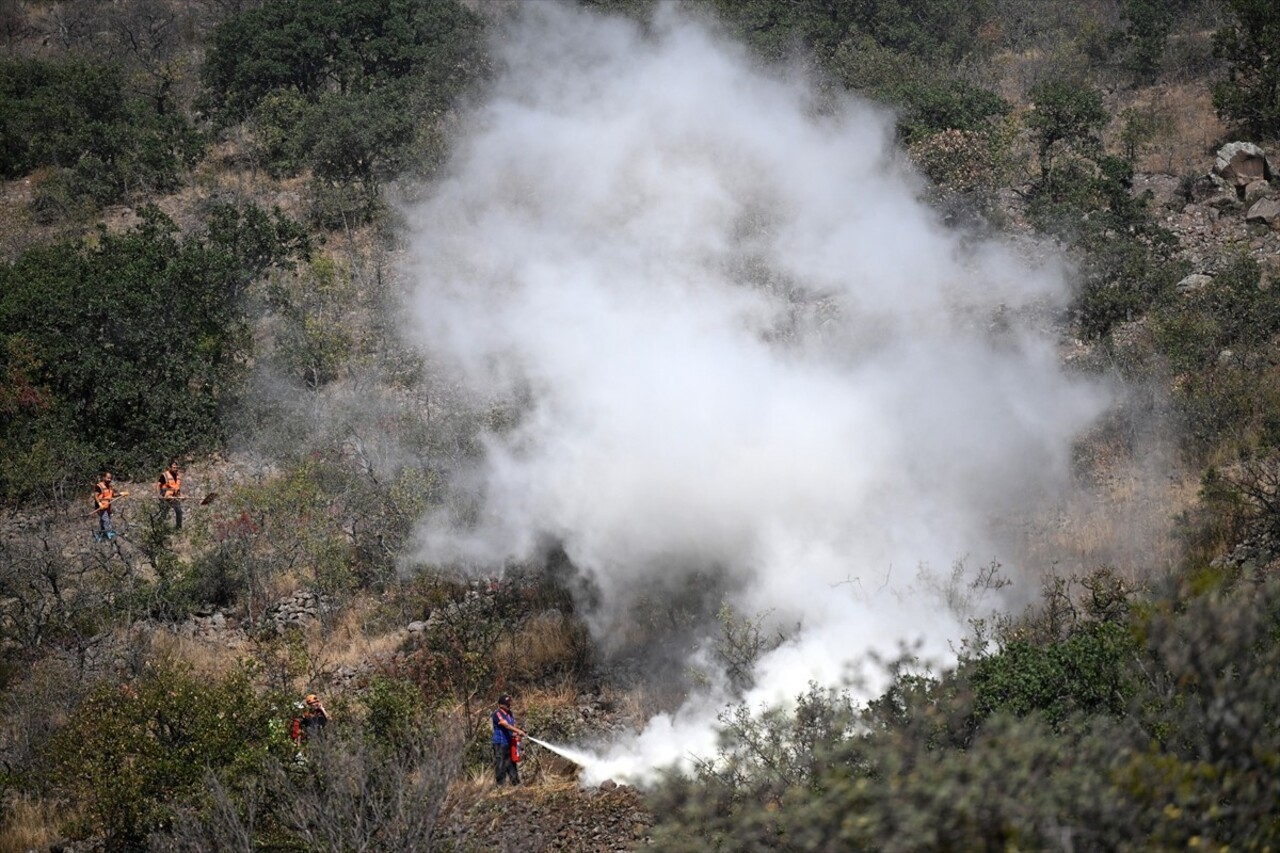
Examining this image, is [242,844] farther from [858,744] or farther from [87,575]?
[87,575]

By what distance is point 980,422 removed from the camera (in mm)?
15734

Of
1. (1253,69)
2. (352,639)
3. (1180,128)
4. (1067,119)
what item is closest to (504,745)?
(352,639)

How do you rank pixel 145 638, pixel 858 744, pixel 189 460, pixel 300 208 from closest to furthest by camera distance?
pixel 858 744 → pixel 145 638 → pixel 189 460 → pixel 300 208

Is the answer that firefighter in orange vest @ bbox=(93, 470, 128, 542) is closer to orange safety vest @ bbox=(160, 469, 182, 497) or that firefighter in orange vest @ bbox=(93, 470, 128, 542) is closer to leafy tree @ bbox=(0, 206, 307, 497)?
orange safety vest @ bbox=(160, 469, 182, 497)

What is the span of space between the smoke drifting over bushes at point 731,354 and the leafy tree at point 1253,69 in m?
8.29

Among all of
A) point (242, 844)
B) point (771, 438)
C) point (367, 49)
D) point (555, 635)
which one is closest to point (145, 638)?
point (555, 635)

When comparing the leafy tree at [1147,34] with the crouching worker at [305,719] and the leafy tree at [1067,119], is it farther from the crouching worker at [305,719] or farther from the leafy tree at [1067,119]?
the crouching worker at [305,719]

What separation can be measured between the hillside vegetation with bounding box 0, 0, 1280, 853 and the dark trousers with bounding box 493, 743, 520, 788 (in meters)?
0.15

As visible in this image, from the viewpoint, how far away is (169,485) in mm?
21156

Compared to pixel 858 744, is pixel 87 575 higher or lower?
higher

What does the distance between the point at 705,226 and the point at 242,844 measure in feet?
35.3

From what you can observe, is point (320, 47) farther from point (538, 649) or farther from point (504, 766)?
point (504, 766)

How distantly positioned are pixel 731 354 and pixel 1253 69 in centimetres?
1821

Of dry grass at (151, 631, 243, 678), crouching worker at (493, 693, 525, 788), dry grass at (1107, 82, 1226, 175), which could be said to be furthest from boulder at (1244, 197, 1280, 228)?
dry grass at (151, 631, 243, 678)
